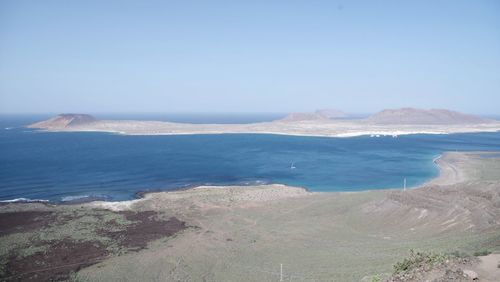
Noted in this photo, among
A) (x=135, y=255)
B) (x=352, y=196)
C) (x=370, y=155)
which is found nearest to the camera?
(x=135, y=255)

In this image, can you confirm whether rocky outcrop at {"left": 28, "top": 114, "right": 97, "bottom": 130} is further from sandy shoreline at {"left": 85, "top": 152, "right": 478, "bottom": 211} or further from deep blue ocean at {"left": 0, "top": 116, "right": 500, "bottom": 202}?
sandy shoreline at {"left": 85, "top": 152, "right": 478, "bottom": 211}

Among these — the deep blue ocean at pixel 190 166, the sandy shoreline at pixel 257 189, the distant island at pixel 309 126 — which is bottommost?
the sandy shoreline at pixel 257 189

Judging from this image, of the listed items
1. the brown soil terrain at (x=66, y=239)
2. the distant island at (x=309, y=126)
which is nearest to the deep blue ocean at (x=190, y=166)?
the brown soil terrain at (x=66, y=239)

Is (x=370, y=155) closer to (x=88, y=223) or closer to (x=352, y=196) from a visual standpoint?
(x=352, y=196)

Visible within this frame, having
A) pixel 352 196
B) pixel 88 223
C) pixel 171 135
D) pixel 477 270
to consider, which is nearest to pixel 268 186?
pixel 352 196

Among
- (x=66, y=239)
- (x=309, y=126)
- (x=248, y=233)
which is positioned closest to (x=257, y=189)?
(x=248, y=233)

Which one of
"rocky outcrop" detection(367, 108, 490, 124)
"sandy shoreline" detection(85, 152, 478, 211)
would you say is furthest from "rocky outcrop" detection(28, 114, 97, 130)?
"rocky outcrop" detection(367, 108, 490, 124)

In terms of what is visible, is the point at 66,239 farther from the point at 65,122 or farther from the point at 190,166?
the point at 65,122

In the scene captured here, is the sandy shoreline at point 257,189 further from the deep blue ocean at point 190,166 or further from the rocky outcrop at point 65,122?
the rocky outcrop at point 65,122
